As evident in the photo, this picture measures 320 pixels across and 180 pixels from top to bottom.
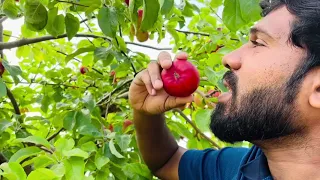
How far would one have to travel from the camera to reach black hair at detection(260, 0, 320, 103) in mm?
1550

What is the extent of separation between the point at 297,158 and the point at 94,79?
1556 mm

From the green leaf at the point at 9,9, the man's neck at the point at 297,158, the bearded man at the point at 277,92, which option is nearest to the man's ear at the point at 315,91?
the bearded man at the point at 277,92

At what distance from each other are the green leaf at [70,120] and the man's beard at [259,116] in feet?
2.09

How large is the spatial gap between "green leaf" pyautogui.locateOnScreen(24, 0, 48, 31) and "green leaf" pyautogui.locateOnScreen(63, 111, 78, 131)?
1.18ft

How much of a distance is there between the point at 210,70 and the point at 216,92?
10.8 inches

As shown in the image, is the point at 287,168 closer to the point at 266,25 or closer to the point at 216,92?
the point at 266,25

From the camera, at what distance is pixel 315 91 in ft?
5.02

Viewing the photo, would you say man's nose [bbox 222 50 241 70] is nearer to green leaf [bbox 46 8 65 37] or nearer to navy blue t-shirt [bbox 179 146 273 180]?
navy blue t-shirt [bbox 179 146 273 180]

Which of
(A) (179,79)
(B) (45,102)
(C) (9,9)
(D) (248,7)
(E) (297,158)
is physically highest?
(D) (248,7)

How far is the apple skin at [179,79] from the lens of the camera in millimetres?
1625

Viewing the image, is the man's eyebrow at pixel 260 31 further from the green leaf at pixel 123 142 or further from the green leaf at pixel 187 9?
the green leaf at pixel 187 9

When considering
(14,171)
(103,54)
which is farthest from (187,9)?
(14,171)

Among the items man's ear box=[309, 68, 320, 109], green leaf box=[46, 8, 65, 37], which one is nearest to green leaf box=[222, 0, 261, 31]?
man's ear box=[309, 68, 320, 109]

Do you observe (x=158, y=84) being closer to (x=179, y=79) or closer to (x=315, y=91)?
(x=179, y=79)
